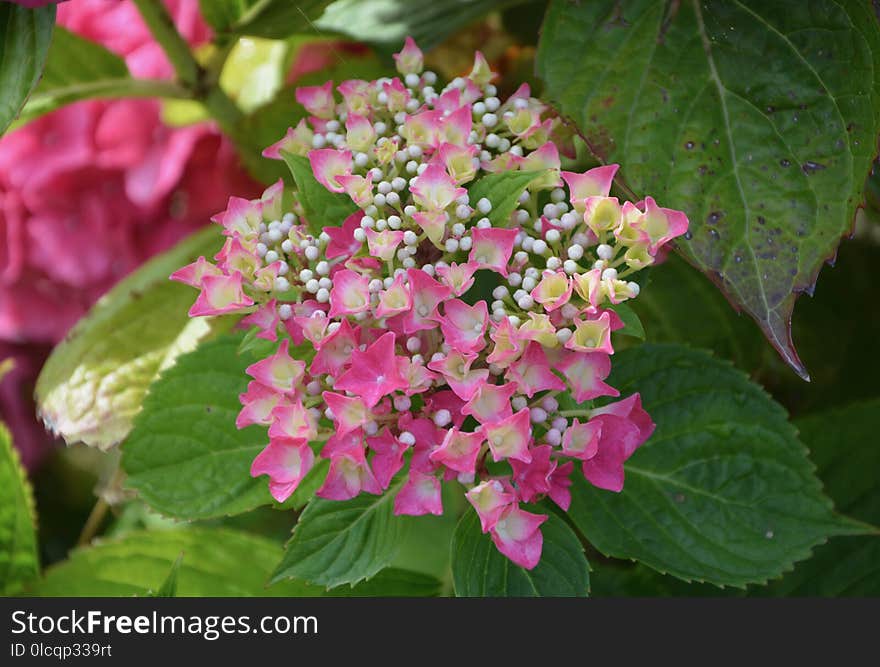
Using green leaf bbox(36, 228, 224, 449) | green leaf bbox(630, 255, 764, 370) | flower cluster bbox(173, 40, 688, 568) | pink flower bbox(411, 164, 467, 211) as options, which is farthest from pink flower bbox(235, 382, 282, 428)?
green leaf bbox(630, 255, 764, 370)

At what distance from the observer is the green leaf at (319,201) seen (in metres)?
0.47

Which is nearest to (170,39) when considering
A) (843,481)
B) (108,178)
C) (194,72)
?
(194,72)

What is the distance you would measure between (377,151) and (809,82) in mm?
222

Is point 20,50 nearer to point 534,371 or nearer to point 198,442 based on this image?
point 198,442

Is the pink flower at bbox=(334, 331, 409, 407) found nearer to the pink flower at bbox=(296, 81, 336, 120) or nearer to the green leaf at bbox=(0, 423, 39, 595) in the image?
the pink flower at bbox=(296, 81, 336, 120)

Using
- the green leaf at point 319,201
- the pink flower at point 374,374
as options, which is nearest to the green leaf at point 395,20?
the green leaf at point 319,201

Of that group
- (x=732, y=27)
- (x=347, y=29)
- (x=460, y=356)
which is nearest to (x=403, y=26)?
(x=347, y=29)

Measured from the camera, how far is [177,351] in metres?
0.66

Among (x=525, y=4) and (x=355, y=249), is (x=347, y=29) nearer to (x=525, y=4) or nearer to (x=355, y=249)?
(x=525, y=4)

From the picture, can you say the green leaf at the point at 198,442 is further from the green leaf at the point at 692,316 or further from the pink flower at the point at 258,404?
the green leaf at the point at 692,316

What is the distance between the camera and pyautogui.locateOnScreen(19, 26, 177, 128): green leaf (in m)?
0.68

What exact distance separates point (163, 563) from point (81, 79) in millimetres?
338

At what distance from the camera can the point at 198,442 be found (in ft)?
1.82

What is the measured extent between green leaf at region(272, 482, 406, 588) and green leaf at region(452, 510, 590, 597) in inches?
1.4
